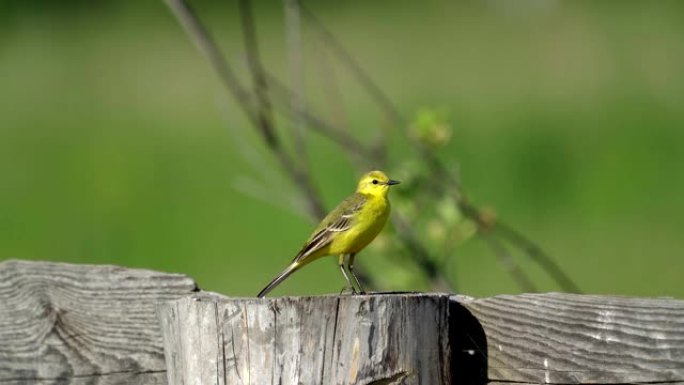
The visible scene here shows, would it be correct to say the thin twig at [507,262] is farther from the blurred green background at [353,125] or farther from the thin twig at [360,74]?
the blurred green background at [353,125]

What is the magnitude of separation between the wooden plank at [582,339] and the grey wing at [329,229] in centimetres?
196

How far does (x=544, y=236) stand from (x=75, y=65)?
27.0ft

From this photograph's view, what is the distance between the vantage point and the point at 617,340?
9.61 feet

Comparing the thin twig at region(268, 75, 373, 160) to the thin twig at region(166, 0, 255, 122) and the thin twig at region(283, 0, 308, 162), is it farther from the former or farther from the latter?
the thin twig at region(166, 0, 255, 122)

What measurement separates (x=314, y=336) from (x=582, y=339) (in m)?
0.58

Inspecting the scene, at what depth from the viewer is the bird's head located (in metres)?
5.30

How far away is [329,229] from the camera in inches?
197

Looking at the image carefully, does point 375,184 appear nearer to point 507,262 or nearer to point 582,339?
point 507,262

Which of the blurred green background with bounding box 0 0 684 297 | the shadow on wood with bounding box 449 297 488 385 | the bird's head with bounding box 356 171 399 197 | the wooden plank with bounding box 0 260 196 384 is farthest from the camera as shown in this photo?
the blurred green background with bounding box 0 0 684 297

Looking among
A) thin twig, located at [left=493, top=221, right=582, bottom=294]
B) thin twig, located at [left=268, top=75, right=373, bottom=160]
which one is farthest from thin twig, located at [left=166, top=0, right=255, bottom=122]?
thin twig, located at [left=493, top=221, right=582, bottom=294]

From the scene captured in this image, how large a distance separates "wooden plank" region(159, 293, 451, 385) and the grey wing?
2.10m

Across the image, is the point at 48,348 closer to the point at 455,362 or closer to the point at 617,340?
the point at 455,362

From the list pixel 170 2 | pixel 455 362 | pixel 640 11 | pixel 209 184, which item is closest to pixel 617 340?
pixel 455 362

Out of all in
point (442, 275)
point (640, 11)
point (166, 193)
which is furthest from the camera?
point (640, 11)
